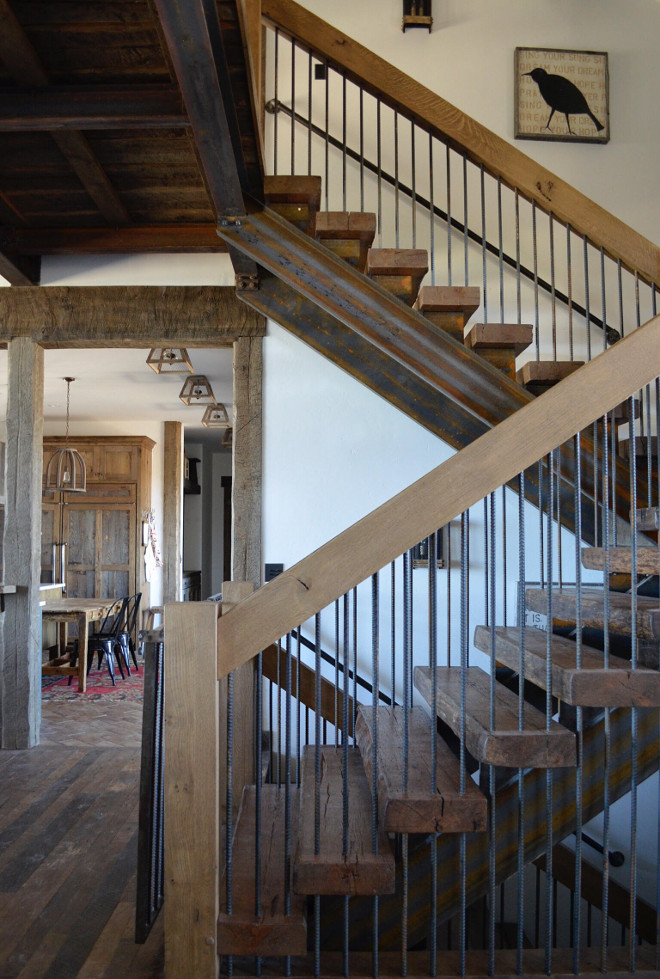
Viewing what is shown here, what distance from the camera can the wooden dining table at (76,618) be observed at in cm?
639

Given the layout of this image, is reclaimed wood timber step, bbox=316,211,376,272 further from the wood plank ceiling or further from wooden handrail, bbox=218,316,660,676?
wooden handrail, bbox=218,316,660,676

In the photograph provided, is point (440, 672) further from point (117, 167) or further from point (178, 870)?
point (117, 167)

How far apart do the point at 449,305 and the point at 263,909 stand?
8.40 feet

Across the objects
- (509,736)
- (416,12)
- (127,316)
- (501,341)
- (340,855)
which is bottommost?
(340,855)

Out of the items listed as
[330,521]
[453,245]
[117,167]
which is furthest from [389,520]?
[453,245]

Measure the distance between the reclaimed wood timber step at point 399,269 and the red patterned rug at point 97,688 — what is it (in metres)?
4.19

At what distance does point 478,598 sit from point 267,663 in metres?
1.46

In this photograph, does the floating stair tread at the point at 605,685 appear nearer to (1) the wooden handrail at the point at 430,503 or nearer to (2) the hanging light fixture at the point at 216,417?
A: (1) the wooden handrail at the point at 430,503

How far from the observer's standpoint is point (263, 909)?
5.99ft

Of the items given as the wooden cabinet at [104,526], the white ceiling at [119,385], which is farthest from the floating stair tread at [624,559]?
the wooden cabinet at [104,526]

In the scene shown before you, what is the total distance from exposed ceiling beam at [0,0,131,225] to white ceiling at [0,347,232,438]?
1.36 m

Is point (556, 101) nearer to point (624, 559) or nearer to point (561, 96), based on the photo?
point (561, 96)

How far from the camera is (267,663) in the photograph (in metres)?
3.44

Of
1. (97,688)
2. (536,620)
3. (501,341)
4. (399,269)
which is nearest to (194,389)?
(97,688)
